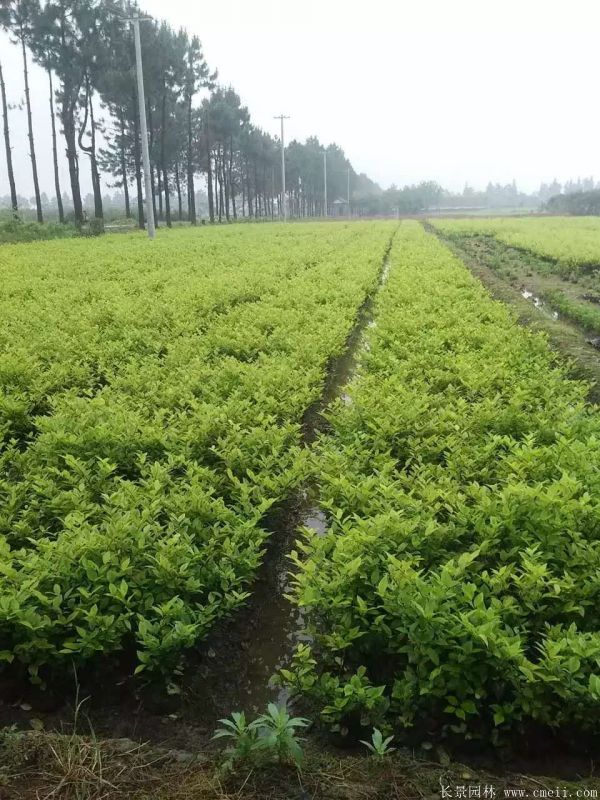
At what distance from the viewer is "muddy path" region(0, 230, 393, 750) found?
8.75 feet

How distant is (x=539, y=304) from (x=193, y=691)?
1286 centimetres

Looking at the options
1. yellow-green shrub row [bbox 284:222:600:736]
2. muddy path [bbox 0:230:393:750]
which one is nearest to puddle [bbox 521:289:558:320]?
yellow-green shrub row [bbox 284:222:600:736]

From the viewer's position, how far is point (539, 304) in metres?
13.7

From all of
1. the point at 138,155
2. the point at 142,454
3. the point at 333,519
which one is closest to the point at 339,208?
the point at 138,155

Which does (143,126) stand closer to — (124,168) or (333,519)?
(333,519)

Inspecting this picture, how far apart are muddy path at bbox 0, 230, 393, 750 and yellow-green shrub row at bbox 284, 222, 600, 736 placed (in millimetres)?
265

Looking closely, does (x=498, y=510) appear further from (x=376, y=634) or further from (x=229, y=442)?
(x=229, y=442)

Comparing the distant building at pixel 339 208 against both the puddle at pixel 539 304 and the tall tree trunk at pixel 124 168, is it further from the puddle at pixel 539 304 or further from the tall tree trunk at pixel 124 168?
the puddle at pixel 539 304

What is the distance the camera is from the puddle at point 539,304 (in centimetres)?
1252

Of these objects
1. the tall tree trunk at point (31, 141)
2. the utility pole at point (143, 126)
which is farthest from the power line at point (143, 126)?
the tall tree trunk at point (31, 141)

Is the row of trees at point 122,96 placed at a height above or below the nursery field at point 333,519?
above

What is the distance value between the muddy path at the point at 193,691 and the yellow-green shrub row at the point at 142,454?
0.17 m

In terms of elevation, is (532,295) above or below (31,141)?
below

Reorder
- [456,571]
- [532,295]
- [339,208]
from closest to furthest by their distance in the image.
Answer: [456,571] → [532,295] → [339,208]
